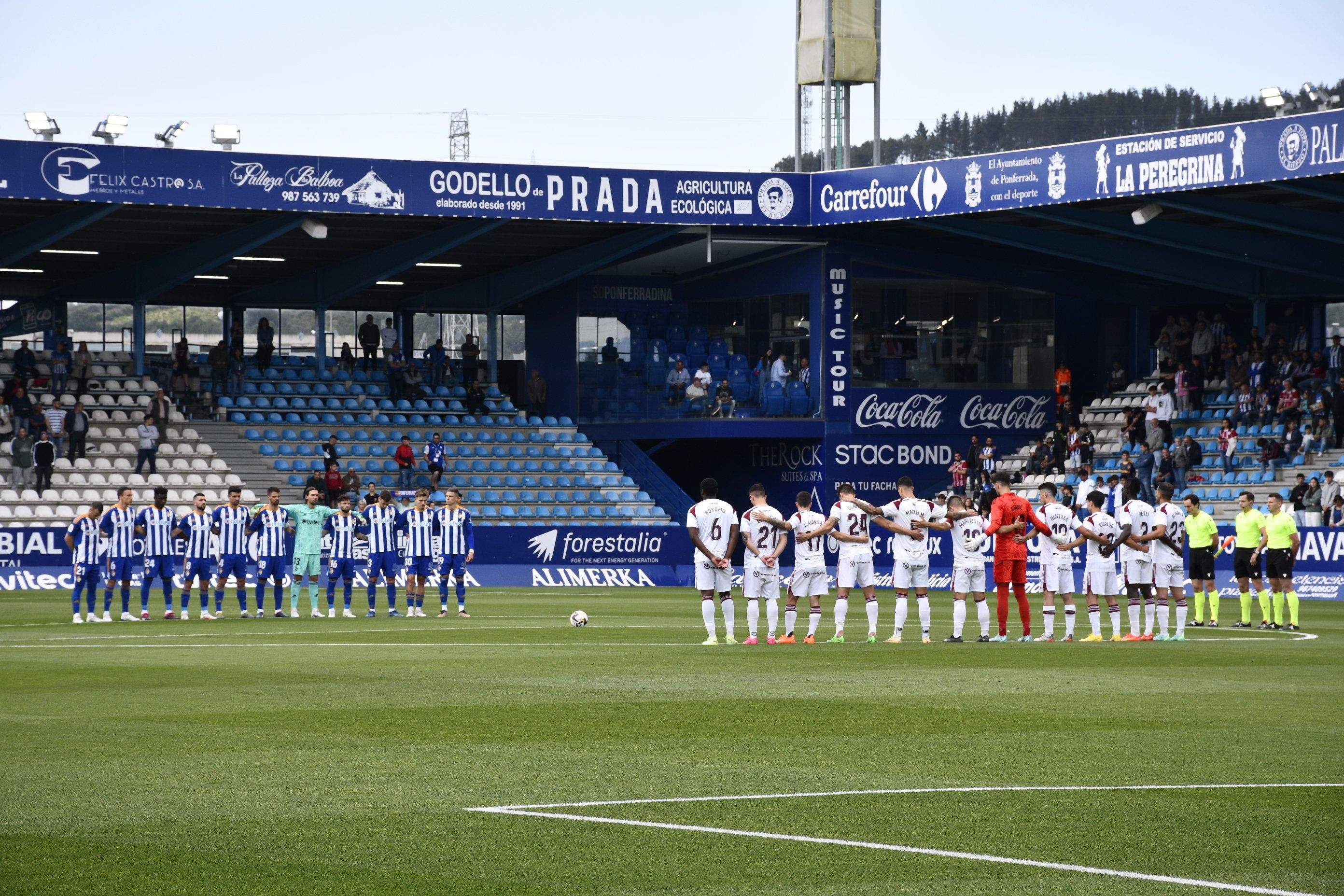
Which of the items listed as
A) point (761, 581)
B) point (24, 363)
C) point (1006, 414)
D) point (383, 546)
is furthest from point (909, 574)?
point (24, 363)

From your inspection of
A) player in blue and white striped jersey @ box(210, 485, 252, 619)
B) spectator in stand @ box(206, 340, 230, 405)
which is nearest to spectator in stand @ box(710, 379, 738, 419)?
spectator in stand @ box(206, 340, 230, 405)

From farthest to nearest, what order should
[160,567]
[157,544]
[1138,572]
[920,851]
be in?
[160,567] → [157,544] → [1138,572] → [920,851]

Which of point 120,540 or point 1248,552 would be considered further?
point 120,540

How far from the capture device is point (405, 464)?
4434cm

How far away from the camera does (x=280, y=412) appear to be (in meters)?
46.8

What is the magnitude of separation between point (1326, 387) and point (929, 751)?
1313 inches

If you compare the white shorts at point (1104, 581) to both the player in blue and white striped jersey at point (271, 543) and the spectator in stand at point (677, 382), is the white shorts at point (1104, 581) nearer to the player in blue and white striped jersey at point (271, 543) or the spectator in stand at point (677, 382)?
the player in blue and white striped jersey at point (271, 543)

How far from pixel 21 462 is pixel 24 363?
4816 mm

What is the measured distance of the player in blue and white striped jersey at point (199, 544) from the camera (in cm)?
2745

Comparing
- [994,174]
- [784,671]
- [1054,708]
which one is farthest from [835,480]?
[1054,708]

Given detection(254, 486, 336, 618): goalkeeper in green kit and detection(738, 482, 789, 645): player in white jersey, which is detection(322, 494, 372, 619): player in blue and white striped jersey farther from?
detection(738, 482, 789, 645): player in white jersey

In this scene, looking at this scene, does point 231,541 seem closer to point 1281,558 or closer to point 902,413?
point 1281,558

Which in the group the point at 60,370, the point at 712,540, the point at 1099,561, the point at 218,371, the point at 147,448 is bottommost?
the point at 1099,561

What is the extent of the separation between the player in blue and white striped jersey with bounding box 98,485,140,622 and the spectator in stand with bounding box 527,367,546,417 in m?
24.2
